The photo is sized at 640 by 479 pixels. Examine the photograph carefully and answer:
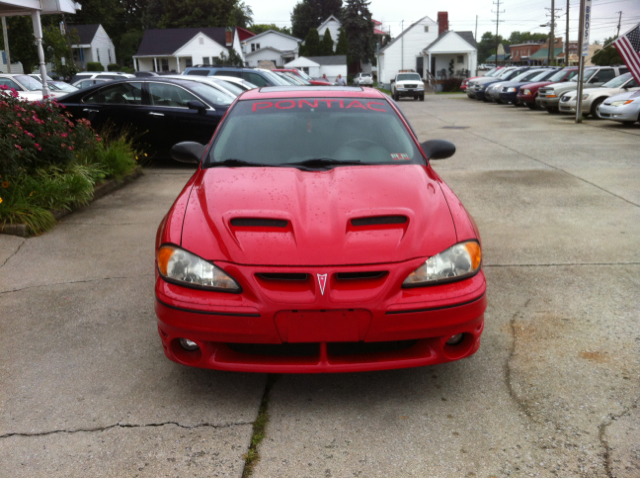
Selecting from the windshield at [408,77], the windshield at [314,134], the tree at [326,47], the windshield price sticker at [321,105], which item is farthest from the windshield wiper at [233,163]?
the tree at [326,47]

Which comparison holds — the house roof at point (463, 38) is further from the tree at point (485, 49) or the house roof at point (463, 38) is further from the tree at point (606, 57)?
the tree at point (485, 49)

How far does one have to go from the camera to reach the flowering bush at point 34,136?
21.7ft

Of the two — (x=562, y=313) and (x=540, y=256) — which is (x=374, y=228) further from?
(x=540, y=256)

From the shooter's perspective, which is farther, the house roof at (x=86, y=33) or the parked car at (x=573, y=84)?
the house roof at (x=86, y=33)

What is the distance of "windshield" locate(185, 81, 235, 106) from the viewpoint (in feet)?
34.2

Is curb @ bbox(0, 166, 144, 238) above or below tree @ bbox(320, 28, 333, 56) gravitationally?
below

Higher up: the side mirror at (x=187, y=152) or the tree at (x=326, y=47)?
the tree at (x=326, y=47)

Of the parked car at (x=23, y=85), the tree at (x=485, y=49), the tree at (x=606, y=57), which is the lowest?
the parked car at (x=23, y=85)

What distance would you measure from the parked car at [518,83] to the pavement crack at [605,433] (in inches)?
934

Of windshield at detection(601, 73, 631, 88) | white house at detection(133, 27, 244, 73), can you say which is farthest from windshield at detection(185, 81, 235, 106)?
white house at detection(133, 27, 244, 73)

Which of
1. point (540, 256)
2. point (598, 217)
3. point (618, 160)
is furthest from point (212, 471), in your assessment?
point (618, 160)

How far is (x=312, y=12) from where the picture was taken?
11000 cm

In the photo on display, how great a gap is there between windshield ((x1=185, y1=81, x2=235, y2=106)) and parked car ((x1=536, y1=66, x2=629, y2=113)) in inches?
546

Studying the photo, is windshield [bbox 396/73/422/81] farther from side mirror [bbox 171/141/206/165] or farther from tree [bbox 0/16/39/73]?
side mirror [bbox 171/141/206/165]
